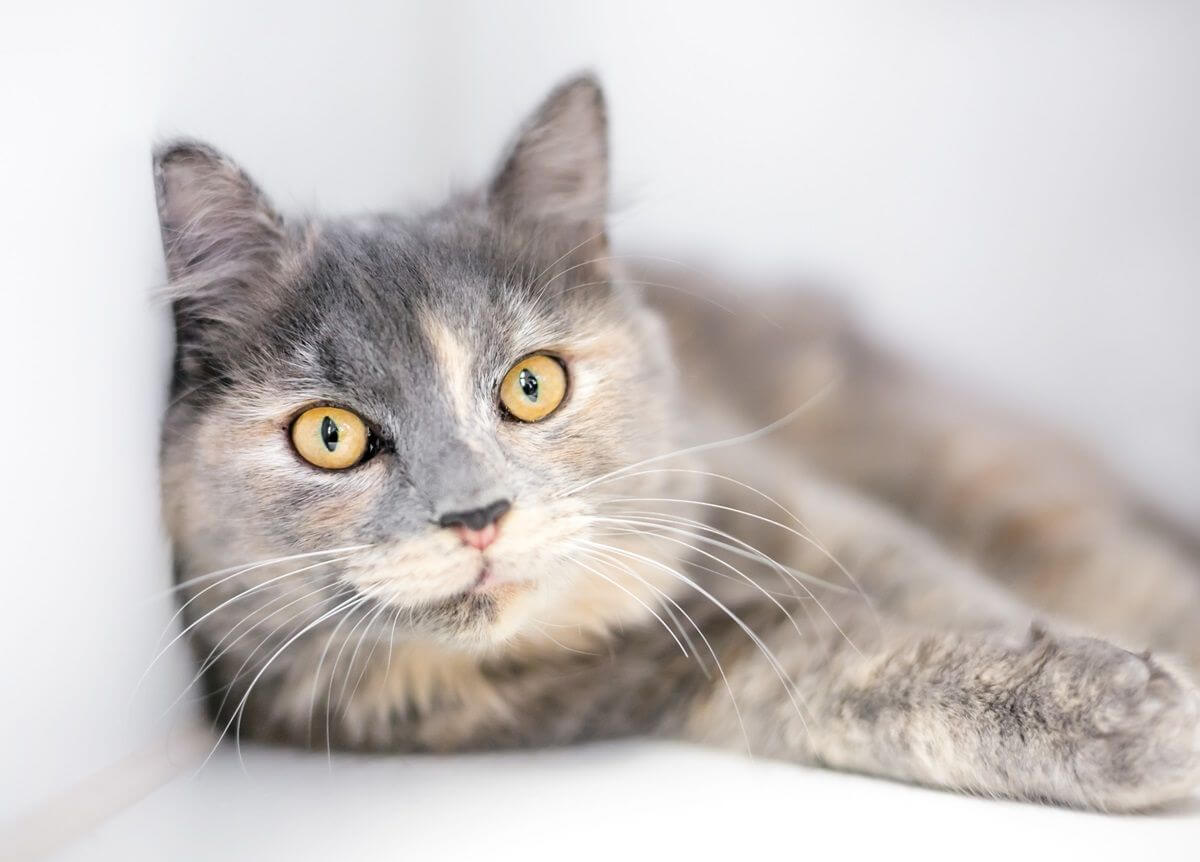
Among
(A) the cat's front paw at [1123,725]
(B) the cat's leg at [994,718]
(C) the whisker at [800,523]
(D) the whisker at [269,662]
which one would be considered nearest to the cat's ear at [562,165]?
(C) the whisker at [800,523]

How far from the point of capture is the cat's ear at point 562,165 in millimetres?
1441

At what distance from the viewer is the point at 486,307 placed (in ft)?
4.26

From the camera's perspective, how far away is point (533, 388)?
4.29 ft

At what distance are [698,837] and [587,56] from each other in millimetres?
1382

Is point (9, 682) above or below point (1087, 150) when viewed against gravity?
below

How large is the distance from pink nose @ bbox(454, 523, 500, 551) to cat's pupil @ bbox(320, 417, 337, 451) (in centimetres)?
23

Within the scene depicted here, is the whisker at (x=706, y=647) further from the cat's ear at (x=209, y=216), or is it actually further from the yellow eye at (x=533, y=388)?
the cat's ear at (x=209, y=216)

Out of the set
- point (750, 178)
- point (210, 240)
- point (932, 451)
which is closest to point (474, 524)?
point (210, 240)

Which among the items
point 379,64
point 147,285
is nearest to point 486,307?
point 147,285

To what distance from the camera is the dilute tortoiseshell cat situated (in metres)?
1.12

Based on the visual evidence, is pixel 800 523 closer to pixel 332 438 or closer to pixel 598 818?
pixel 598 818

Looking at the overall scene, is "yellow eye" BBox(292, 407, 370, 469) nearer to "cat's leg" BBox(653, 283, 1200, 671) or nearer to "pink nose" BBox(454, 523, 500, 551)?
"pink nose" BBox(454, 523, 500, 551)

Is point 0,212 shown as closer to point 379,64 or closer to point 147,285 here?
point 147,285

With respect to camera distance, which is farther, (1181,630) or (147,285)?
(1181,630)
